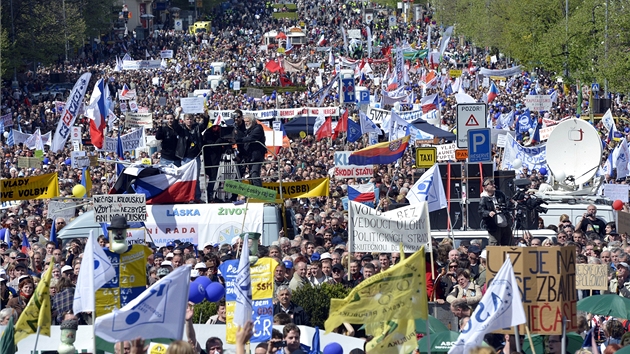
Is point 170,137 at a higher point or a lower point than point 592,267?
higher

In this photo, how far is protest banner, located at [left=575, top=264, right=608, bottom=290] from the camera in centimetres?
1365

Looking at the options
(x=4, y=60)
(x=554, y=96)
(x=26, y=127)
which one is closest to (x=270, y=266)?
(x=554, y=96)

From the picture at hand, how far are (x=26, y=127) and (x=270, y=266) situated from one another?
42.1m

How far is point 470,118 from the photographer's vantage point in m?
21.2

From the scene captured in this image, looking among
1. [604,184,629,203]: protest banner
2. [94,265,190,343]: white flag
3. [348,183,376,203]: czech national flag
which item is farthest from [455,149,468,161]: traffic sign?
[94,265,190,343]: white flag

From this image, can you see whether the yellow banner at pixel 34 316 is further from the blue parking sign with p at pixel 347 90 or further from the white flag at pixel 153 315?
the blue parking sign with p at pixel 347 90

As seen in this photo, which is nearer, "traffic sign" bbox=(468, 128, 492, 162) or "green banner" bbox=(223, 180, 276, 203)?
"green banner" bbox=(223, 180, 276, 203)

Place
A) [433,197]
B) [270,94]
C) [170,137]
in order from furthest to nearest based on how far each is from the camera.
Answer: [270,94]
[170,137]
[433,197]

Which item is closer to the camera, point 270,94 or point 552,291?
point 552,291

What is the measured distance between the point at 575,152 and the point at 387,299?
13869 mm

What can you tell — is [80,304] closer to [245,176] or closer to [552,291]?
[552,291]

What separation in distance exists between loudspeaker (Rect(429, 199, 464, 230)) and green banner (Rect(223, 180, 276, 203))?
255 cm

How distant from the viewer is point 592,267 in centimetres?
1371

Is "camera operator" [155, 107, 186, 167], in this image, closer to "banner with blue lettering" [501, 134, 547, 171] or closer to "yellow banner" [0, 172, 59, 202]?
"yellow banner" [0, 172, 59, 202]
